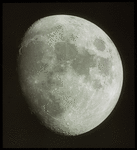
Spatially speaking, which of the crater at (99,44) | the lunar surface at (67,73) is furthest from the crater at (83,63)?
the crater at (99,44)

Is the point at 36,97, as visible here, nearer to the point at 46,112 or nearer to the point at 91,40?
the point at 46,112

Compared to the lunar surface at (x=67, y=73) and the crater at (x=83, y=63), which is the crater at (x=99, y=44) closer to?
the lunar surface at (x=67, y=73)

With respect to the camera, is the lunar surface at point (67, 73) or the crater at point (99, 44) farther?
the crater at point (99, 44)

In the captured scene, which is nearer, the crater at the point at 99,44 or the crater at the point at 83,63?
the crater at the point at 83,63

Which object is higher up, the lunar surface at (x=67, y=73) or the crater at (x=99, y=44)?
the crater at (x=99, y=44)

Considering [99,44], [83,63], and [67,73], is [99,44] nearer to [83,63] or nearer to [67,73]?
[83,63]

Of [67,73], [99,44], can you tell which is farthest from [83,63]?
[99,44]

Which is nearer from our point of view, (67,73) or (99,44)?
(67,73)

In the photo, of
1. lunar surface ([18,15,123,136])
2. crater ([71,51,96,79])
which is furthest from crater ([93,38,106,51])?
crater ([71,51,96,79])

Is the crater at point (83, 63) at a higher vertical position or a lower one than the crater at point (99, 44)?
lower
